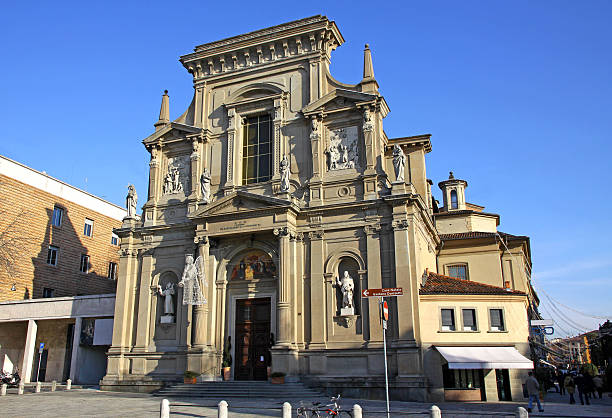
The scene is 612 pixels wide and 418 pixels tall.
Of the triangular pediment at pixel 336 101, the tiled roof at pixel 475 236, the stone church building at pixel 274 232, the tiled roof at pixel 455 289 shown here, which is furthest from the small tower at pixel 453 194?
the triangular pediment at pixel 336 101

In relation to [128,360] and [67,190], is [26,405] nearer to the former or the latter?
[128,360]

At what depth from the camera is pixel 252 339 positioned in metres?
27.4

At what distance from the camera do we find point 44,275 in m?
40.9

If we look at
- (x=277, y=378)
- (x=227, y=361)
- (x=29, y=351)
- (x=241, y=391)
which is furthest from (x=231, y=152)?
(x=29, y=351)

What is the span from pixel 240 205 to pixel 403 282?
9.14 meters

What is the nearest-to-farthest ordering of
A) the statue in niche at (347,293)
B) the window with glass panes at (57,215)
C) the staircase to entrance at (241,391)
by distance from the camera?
the staircase to entrance at (241,391)
the statue in niche at (347,293)
the window with glass panes at (57,215)

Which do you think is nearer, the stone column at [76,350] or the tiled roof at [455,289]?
the tiled roof at [455,289]

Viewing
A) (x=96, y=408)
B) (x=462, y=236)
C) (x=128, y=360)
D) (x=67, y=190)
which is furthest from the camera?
(x=67, y=190)

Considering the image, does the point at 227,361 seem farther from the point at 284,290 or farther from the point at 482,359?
the point at 482,359

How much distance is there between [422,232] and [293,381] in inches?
418

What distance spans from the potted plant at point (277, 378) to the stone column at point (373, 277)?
13.7ft

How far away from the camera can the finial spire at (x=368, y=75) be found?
2845 cm

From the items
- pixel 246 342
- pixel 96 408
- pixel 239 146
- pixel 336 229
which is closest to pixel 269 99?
pixel 239 146

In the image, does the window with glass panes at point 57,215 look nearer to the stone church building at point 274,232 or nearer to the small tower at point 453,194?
the stone church building at point 274,232
